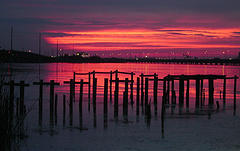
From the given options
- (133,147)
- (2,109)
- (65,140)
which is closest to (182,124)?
(133,147)

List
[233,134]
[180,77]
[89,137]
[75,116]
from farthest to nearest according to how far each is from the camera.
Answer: [180,77], [75,116], [233,134], [89,137]

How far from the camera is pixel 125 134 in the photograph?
1532 cm

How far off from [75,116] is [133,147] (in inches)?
263

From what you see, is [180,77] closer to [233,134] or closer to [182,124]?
[182,124]

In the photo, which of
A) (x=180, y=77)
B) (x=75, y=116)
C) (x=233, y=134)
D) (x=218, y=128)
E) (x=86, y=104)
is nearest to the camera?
(x=233, y=134)

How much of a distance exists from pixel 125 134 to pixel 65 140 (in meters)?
2.61

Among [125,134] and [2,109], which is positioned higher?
[2,109]

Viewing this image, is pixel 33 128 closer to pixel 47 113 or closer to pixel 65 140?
pixel 65 140

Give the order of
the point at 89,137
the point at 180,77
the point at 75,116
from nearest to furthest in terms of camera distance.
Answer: the point at 89,137 → the point at 75,116 → the point at 180,77

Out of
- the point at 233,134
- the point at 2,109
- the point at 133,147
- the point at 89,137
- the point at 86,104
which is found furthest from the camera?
the point at 86,104

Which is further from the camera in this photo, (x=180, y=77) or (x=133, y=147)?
(x=180, y=77)

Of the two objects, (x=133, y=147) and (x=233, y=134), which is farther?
(x=233, y=134)

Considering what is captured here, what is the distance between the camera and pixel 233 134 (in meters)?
15.7

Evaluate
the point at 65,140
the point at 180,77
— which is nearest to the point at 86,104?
the point at 180,77
